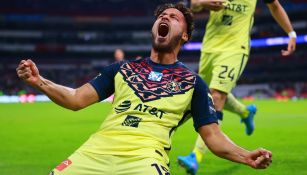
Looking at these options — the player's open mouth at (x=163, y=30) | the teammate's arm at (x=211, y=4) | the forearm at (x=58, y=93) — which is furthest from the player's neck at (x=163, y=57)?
the teammate's arm at (x=211, y=4)

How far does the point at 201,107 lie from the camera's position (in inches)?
117

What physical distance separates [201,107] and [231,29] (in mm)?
2753

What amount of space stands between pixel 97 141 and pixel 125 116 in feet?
0.78

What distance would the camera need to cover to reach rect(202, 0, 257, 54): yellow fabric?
5.48 metres

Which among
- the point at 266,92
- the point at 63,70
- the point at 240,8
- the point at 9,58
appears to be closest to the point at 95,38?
the point at 63,70

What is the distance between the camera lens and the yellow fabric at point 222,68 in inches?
203

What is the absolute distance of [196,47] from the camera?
52406 mm

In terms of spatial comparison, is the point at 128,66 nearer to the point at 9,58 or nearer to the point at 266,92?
the point at 266,92

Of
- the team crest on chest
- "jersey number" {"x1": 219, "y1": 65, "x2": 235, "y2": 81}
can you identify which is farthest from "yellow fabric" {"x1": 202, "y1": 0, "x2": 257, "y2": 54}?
the team crest on chest

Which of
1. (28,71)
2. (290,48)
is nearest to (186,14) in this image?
(28,71)

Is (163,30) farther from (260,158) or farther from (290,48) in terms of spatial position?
(290,48)

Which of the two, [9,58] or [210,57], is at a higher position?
[210,57]

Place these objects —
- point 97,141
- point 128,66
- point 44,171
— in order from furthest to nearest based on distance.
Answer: point 44,171 < point 128,66 < point 97,141

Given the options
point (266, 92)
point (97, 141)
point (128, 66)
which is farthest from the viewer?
point (266, 92)
